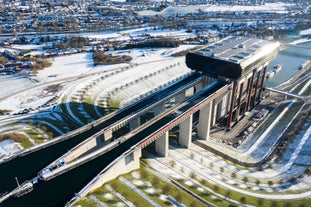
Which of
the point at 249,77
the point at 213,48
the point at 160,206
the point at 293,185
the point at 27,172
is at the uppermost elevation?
the point at 213,48

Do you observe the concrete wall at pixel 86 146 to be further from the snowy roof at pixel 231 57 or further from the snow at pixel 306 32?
the snow at pixel 306 32

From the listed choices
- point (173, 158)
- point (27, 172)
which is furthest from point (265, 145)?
point (27, 172)

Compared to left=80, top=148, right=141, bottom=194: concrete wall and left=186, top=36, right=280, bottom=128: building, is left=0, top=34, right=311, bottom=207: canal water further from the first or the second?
left=186, top=36, right=280, bottom=128: building

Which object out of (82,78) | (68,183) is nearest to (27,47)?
(82,78)

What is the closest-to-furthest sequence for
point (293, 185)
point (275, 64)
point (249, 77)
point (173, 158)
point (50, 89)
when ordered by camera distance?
point (293, 185) → point (173, 158) → point (249, 77) → point (50, 89) → point (275, 64)

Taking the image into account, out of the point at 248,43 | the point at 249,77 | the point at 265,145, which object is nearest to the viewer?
the point at 265,145

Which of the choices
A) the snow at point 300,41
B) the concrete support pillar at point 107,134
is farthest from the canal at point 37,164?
the snow at point 300,41

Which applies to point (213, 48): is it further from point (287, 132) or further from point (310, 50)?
point (310, 50)

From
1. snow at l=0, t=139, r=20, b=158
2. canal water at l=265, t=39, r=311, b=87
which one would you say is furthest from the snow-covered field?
canal water at l=265, t=39, r=311, b=87
